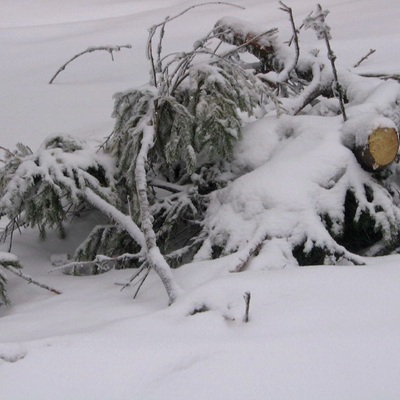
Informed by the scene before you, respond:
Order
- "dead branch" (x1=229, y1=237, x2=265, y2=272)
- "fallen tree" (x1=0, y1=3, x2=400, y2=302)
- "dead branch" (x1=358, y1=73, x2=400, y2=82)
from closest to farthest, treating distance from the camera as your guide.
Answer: "dead branch" (x1=229, y1=237, x2=265, y2=272), "fallen tree" (x1=0, y1=3, x2=400, y2=302), "dead branch" (x1=358, y1=73, x2=400, y2=82)

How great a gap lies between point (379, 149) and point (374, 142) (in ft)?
0.15

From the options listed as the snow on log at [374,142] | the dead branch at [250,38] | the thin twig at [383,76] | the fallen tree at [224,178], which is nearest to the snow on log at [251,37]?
the dead branch at [250,38]

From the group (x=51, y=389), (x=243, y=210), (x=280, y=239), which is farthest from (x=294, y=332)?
(x=243, y=210)

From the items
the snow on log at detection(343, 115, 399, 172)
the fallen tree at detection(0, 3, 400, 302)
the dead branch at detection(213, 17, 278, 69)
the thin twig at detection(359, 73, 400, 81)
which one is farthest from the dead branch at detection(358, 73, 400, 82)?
the snow on log at detection(343, 115, 399, 172)

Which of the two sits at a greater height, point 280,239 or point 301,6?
point 301,6

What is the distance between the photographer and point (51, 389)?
1.21 metres

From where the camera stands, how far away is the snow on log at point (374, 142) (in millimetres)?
2348

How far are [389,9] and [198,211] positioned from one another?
179 inches

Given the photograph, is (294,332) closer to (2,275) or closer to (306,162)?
(306,162)

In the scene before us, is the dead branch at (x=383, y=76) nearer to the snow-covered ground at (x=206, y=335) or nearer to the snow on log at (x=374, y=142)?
the snow on log at (x=374, y=142)

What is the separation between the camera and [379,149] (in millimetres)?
2363

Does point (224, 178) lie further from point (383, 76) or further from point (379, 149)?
point (383, 76)

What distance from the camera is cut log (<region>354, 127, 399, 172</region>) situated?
2.35 metres

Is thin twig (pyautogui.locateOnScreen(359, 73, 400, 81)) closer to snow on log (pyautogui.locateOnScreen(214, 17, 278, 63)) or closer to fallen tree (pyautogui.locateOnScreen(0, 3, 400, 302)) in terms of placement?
fallen tree (pyautogui.locateOnScreen(0, 3, 400, 302))
